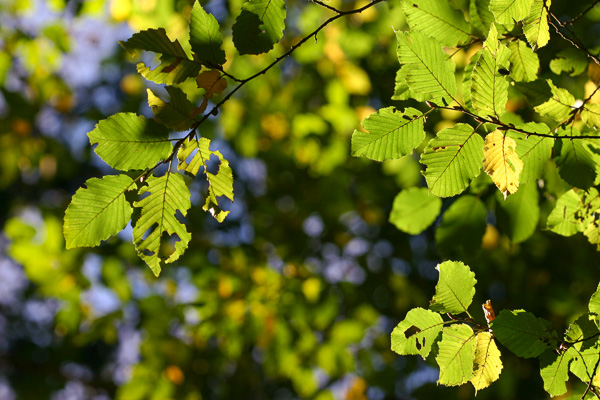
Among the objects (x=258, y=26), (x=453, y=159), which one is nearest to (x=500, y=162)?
(x=453, y=159)

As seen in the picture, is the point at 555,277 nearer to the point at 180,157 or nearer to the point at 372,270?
the point at 372,270

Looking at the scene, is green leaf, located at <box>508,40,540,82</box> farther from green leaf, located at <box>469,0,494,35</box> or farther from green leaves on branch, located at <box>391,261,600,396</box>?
green leaves on branch, located at <box>391,261,600,396</box>

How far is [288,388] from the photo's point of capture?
185 inches

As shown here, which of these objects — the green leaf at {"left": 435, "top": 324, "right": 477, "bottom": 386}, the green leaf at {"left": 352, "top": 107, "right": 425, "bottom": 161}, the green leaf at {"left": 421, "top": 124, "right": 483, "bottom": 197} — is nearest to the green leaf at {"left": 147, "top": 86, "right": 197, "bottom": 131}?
the green leaf at {"left": 352, "top": 107, "right": 425, "bottom": 161}

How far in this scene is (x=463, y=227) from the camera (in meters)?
1.12

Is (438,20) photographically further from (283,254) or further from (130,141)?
(283,254)

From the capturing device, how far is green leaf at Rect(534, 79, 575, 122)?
2.48ft

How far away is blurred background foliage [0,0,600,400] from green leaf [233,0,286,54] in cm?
116

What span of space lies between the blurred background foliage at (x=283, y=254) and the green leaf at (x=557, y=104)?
1.02 metres

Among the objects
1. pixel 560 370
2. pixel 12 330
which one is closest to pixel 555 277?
pixel 560 370

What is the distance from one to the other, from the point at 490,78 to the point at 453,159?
0.13 meters

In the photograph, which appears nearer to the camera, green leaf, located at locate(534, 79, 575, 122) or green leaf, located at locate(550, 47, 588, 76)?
green leaf, located at locate(534, 79, 575, 122)

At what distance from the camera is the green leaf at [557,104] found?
2.48ft

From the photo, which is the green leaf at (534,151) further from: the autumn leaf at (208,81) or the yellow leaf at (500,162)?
the autumn leaf at (208,81)
